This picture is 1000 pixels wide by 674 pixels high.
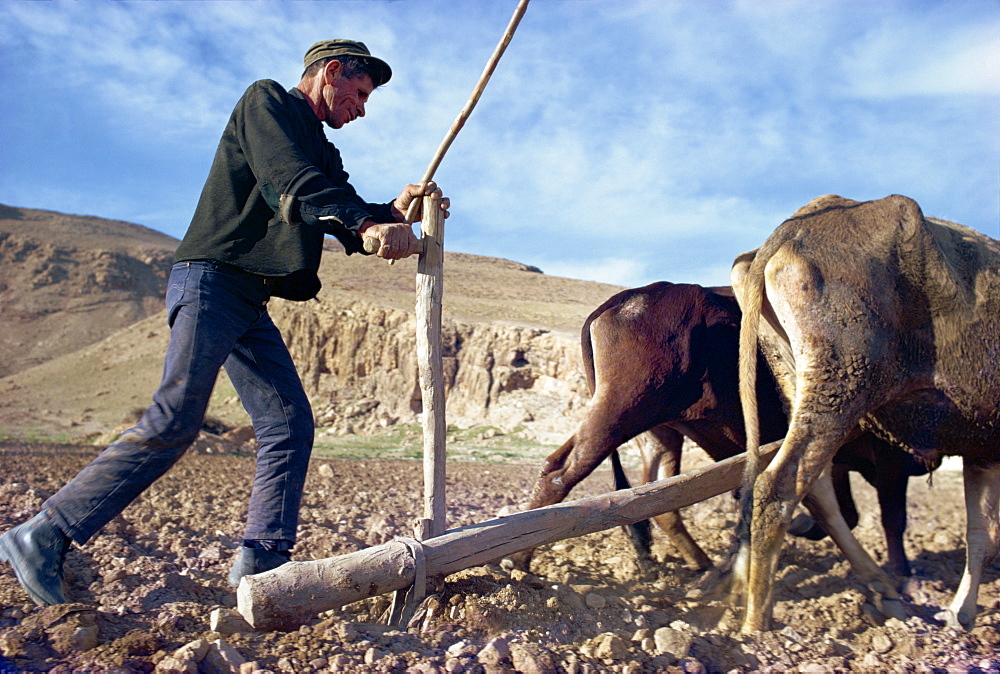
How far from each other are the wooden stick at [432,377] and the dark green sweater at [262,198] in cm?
37

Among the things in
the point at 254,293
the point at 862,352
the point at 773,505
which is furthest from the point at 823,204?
the point at 254,293

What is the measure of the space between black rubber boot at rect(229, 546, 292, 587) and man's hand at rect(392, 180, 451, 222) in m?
1.55

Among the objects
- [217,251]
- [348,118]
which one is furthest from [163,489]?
[348,118]

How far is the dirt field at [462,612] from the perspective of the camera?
234 centimetres

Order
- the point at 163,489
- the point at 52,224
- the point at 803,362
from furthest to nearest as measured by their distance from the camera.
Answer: the point at 52,224
the point at 163,489
the point at 803,362

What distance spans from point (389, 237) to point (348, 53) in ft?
3.04

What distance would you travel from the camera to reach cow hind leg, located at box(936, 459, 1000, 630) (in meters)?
3.98

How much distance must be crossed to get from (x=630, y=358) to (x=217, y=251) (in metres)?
2.32

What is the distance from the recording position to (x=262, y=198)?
2826 mm

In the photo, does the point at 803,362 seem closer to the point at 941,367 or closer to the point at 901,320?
the point at 901,320

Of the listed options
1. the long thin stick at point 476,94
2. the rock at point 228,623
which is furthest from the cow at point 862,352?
the rock at point 228,623

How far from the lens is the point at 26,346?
33.5m

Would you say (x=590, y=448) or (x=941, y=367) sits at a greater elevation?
(x=941, y=367)

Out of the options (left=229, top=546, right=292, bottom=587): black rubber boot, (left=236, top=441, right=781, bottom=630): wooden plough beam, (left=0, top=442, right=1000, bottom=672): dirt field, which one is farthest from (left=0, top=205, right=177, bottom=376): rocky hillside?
(left=236, top=441, right=781, bottom=630): wooden plough beam
